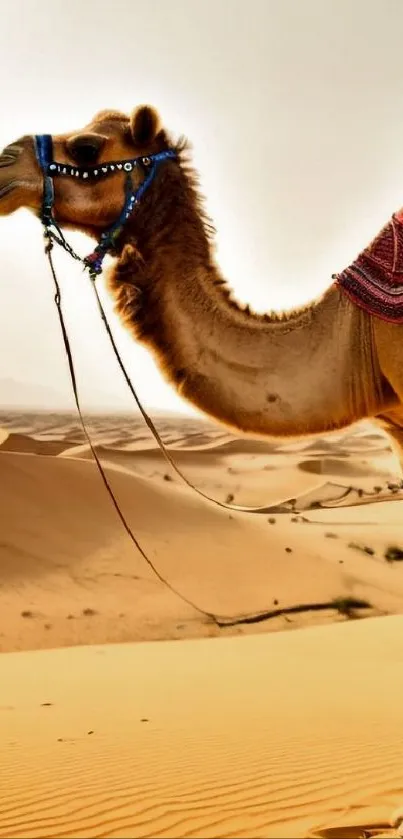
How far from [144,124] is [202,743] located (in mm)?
2651

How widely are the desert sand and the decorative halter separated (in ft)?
3.29

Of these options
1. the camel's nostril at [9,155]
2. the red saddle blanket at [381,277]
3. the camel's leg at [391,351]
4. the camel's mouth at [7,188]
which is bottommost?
the camel's leg at [391,351]

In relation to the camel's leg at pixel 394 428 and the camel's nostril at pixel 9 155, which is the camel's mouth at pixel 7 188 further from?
the camel's leg at pixel 394 428

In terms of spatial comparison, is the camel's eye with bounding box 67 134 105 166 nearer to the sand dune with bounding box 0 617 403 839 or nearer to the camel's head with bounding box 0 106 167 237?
the camel's head with bounding box 0 106 167 237

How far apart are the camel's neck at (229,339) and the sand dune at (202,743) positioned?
128 centimetres

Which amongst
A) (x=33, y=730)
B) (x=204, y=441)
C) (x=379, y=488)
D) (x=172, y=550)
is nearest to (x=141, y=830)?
Answer: (x=33, y=730)

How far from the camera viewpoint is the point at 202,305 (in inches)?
95.7

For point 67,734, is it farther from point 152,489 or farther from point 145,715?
point 152,489

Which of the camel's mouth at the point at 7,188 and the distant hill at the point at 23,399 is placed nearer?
the camel's mouth at the point at 7,188

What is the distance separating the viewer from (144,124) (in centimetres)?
253

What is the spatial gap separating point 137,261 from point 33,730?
250 centimetres

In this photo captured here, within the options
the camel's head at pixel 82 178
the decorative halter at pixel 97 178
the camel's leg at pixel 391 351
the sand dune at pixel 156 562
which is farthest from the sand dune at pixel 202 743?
the camel's head at pixel 82 178

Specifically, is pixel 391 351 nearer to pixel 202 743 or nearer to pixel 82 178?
pixel 82 178

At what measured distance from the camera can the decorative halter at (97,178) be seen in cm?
247
